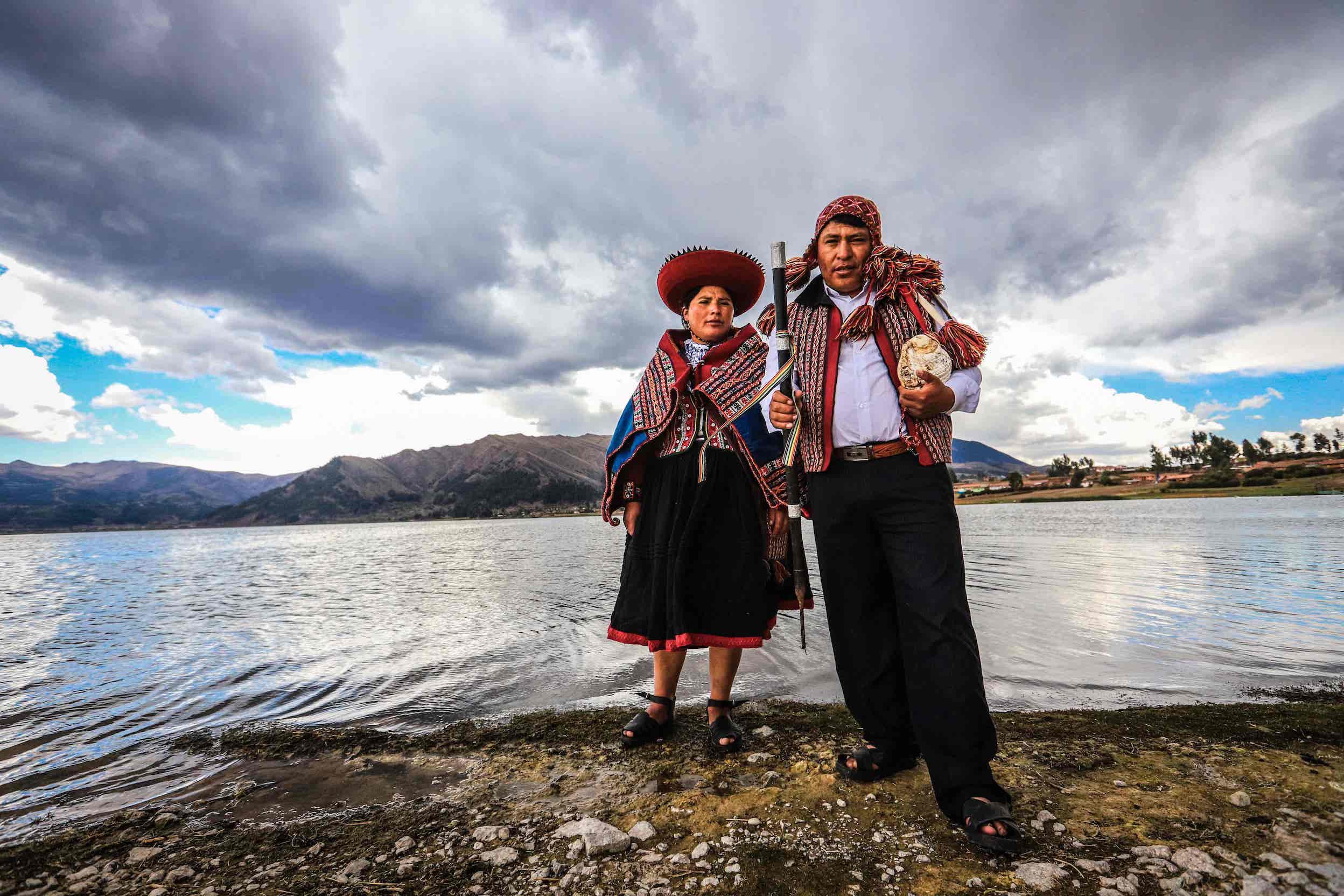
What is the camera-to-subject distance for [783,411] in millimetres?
3152

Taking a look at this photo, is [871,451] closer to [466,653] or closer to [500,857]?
[500,857]

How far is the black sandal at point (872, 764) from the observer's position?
3047mm

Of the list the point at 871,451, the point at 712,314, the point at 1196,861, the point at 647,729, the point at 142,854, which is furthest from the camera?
the point at 712,314

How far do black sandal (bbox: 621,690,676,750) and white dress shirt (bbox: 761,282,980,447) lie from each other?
225 centimetres

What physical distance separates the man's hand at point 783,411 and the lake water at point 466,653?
1930 millimetres

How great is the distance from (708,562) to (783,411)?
4.14 ft

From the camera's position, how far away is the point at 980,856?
7.74 feet

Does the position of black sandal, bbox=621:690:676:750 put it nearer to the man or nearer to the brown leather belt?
the man

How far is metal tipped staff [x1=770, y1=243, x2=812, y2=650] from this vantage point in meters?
3.33

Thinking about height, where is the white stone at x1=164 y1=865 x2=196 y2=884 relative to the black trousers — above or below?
below

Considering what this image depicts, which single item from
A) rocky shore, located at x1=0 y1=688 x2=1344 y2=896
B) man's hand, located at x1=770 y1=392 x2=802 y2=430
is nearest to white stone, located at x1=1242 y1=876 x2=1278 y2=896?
rocky shore, located at x1=0 y1=688 x2=1344 y2=896

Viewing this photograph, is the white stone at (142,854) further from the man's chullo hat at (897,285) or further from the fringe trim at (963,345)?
the fringe trim at (963,345)

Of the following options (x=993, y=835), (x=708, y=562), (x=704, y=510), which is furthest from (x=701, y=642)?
(x=993, y=835)

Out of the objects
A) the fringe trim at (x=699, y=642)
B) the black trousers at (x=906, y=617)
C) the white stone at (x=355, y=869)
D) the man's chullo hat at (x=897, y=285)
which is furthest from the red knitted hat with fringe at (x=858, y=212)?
the white stone at (x=355, y=869)
